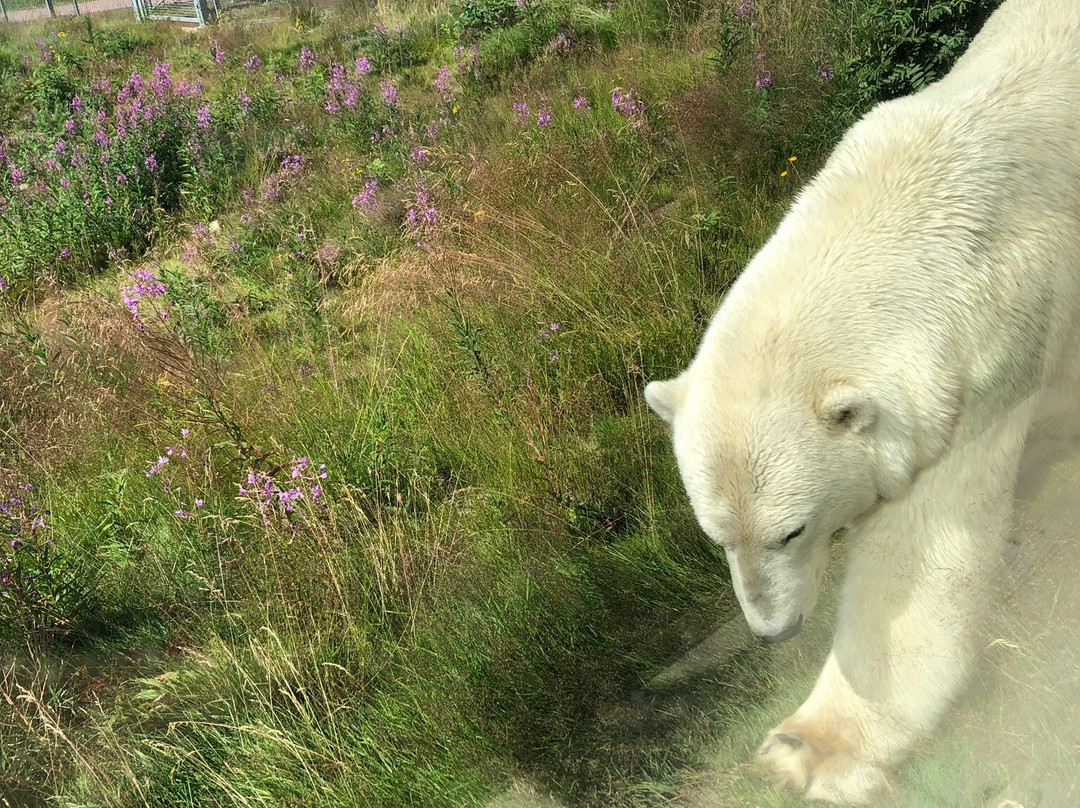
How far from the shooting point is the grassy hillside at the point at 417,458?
2555mm

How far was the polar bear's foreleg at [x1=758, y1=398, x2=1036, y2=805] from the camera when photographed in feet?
7.21

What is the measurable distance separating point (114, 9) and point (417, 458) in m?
22.4

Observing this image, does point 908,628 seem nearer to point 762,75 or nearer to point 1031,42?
point 1031,42

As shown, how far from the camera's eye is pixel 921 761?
211 cm

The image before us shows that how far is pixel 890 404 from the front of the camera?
7.23 ft

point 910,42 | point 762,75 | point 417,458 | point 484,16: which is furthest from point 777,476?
point 484,16

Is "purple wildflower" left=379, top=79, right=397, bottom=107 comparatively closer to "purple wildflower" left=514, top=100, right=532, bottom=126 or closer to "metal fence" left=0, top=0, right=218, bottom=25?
"purple wildflower" left=514, top=100, right=532, bottom=126

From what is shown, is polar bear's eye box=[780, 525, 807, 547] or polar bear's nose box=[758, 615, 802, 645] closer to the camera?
polar bear's eye box=[780, 525, 807, 547]

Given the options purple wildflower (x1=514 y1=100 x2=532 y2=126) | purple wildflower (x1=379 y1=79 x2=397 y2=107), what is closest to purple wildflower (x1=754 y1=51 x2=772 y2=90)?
purple wildflower (x1=514 y1=100 x2=532 y2=126)

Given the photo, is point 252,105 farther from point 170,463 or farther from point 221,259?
point 170,463

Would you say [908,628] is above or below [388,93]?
below

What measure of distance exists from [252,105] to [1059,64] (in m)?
9.03

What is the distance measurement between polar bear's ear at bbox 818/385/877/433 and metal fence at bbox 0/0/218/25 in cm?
1794

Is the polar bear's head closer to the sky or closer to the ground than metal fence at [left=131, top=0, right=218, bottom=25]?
closer to the ground
